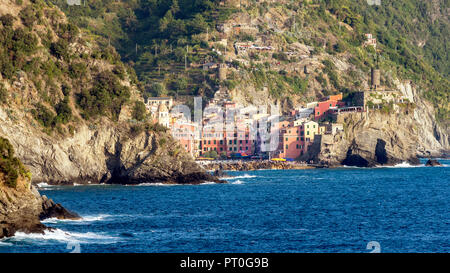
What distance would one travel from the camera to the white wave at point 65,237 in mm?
33438

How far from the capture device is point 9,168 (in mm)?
34125

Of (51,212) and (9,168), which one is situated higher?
(9,168)

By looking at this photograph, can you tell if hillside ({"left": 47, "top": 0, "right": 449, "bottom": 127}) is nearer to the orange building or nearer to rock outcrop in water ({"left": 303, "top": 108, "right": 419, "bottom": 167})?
the orange building

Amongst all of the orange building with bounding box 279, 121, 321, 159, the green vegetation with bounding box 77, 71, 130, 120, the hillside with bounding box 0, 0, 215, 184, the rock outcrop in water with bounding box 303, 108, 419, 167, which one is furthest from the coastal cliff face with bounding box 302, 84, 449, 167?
the green vegetation with bounding box 77, 71, 130, 120

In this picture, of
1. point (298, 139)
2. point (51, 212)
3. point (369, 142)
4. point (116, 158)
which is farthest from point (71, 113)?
point (369, 142)

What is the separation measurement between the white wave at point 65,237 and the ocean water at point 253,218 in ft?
0.15

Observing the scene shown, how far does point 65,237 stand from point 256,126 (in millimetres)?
77967

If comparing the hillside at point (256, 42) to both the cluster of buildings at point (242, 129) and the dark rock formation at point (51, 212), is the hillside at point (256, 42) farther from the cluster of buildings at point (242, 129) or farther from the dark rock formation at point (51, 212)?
the dark rock formation at point (51, 212)

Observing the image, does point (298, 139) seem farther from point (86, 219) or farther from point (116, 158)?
point (86, 219)

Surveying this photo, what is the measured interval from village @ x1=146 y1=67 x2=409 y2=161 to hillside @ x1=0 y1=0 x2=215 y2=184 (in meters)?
25.6

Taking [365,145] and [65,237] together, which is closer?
[65,237]

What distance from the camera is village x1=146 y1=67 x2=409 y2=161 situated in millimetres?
104819
